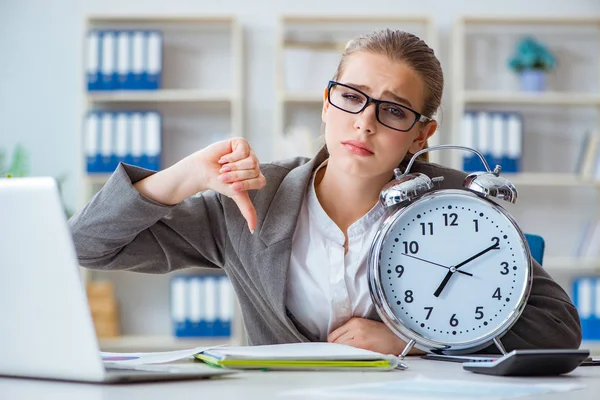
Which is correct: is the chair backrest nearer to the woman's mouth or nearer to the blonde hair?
the blonde hair

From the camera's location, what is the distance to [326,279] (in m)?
1.58

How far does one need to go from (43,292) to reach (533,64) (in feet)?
12.4

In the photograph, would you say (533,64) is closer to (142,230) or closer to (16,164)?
(16,164)

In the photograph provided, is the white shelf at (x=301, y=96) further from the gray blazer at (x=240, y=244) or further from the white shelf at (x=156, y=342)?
the gray blazer at (x=240, y=244)

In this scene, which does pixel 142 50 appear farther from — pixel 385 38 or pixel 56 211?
pixel 56 211

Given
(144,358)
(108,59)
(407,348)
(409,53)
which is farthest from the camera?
(108,59)

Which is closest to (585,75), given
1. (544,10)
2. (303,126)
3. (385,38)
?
(544,10)

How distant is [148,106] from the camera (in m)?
4.38

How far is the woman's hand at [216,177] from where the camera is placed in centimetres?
148

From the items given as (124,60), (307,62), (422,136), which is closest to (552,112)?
(307,62)

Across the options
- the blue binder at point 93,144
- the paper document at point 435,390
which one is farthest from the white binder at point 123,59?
the paper document at point 435,390

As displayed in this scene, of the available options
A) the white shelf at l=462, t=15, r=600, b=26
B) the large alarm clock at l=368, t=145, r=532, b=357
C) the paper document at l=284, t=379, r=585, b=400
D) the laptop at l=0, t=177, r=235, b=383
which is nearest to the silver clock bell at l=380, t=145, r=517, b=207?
the large alarm clock at l=368, t=145, r=532, b=357

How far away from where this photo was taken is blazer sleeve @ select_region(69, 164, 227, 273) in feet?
4.95

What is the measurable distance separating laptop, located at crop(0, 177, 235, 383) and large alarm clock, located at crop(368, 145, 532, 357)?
597mm
